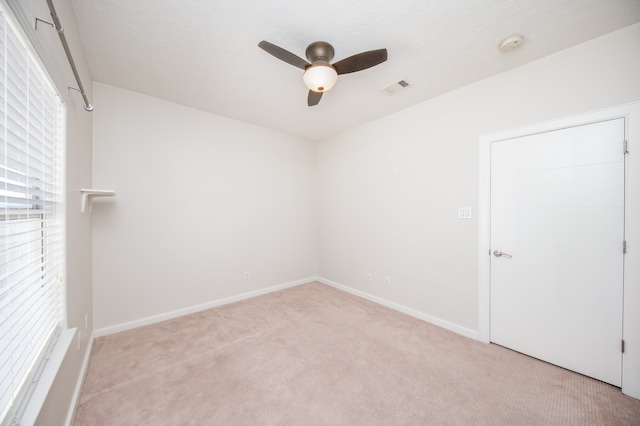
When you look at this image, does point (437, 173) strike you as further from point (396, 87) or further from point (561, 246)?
point (561, 246)

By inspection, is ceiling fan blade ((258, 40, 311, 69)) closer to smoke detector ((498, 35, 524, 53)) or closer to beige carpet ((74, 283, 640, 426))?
smoke detector ((498, 35, 524, 53))

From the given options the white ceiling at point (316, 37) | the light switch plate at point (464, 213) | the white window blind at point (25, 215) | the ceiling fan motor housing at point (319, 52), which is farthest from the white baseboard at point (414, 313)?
the white window blind at point (25, 215)

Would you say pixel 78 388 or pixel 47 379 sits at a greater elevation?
pixel 47 379

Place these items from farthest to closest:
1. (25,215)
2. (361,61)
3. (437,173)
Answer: (437,173)
(361,61)
(25,215)

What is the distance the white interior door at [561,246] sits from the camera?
188cm

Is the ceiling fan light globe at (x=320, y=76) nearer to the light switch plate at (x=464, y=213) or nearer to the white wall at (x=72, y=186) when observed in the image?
the white wall at (x=72, y=186)

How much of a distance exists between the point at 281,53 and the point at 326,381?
8.42 ft

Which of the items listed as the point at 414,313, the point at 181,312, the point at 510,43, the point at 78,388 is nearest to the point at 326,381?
the point at 414,313

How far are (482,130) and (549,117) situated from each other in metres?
0.51

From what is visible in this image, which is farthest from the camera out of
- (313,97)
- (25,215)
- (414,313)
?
(414,313)

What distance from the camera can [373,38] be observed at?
1911 millimetres

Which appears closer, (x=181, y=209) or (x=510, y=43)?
(x=510, y=43)

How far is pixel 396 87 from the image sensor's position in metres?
2.63

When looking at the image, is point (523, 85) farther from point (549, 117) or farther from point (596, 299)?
point (596, 299)
